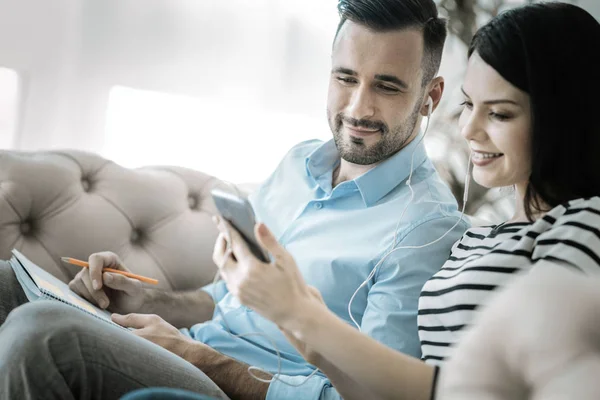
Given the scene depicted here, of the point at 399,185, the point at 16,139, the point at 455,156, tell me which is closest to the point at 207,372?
the point at 399,185

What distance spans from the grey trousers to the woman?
18 centimetres

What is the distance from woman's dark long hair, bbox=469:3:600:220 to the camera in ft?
3.24

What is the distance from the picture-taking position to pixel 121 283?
1428 mm

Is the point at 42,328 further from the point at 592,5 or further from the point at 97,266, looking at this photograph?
the point at 592,5

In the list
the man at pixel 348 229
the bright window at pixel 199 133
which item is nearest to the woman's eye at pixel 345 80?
the man at pixel 348 229

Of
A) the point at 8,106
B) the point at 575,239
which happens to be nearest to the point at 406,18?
the point at 575,239

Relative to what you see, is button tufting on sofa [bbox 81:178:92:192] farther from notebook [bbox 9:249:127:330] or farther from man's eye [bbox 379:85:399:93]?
man's eye [bbox 379:85:399:93]

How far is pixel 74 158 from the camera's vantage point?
164 cm

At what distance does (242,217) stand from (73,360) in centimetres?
30

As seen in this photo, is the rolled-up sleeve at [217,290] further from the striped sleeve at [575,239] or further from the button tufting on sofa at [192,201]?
the striped sleeve at [575,239]

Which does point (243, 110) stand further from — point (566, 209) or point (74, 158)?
point (566, 209)

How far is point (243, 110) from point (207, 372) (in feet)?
3.72

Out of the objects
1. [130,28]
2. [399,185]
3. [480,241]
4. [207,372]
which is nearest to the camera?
[480,241]

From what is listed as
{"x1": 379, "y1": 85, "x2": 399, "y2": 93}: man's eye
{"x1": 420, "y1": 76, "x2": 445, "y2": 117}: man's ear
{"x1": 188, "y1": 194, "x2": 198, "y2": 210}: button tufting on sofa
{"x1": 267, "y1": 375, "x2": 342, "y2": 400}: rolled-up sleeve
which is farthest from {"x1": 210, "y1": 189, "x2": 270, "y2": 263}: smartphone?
{"x1": 188, "y1": 194, "x2": 198, "y2": 210}: button tufting on sofa
